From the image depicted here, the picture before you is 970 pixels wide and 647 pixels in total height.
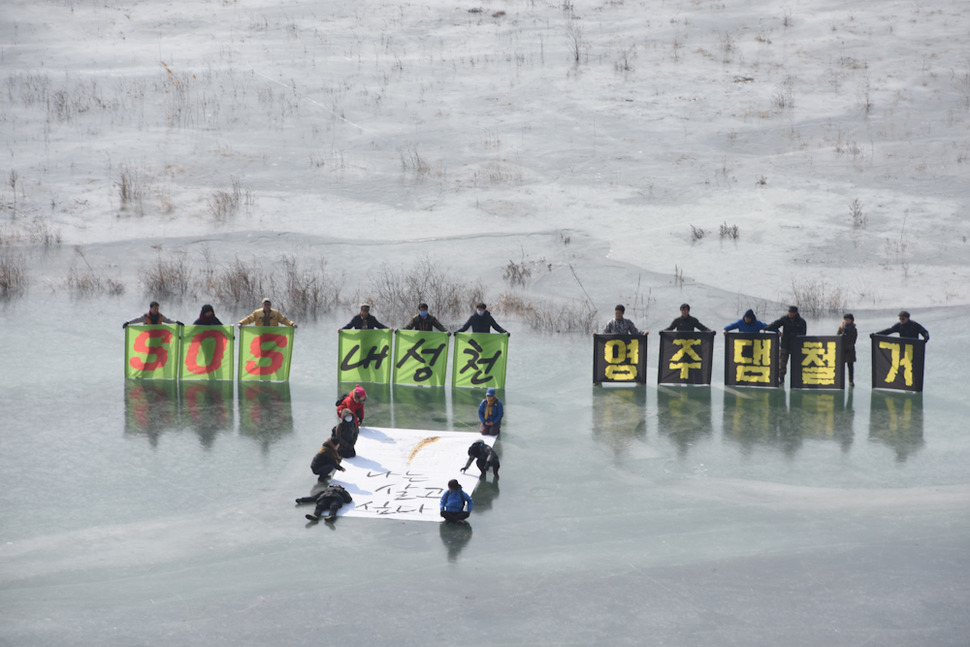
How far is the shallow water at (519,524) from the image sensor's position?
36.0ft

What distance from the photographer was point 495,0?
4362 cm

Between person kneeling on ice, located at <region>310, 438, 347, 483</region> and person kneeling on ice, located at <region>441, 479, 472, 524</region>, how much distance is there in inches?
87.8

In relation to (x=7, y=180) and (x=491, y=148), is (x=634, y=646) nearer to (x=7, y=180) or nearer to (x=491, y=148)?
(x=491, y=148)

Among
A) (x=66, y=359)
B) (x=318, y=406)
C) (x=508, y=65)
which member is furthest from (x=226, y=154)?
(x=318, y=406)

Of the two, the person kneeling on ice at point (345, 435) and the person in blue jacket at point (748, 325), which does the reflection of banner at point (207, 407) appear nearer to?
the person kneeling on ice at point (345, 435)

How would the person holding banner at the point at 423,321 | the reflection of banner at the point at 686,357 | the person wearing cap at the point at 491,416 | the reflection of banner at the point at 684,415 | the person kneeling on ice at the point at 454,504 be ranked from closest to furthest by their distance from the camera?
the person kneeling on ice at the point at 454,504
the person wearing cap at the point at 491,416
the reflection of banner at the point at 684,415
the reflection of banner at the point at 686,357
the person holding banner at the point at 423,321

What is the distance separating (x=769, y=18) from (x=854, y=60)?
4.57 m

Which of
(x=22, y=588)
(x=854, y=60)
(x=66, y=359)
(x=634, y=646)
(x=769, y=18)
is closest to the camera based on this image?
(x=634, y=646)

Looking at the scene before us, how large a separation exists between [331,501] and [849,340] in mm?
10977

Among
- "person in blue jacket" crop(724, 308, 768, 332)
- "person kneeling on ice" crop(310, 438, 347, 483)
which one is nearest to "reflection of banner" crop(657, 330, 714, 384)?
"person in blue jacket" crop(724, 308, 768, 332)

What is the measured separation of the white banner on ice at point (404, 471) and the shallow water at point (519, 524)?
0.34 m

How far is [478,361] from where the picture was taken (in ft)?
64.2

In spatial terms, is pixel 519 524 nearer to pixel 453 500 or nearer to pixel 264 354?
pixel 453 500

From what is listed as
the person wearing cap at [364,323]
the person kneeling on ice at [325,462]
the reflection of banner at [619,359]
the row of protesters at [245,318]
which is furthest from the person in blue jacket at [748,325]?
the row of protesters at [245,318]
